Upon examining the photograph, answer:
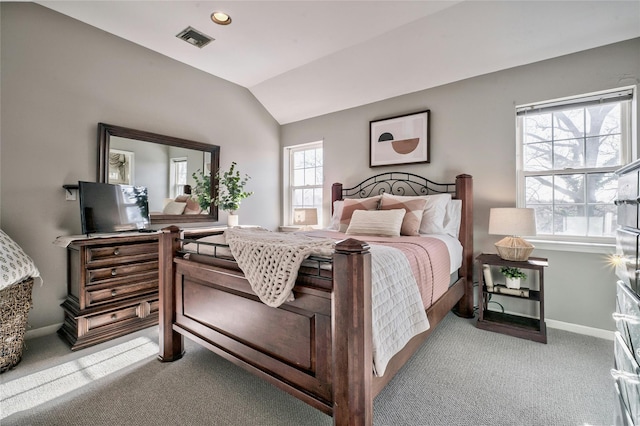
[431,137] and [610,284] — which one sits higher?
[431,137]

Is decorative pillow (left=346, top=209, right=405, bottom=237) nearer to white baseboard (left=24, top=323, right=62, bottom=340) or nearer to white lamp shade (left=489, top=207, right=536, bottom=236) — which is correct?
white lamp shade (left=489, top=207, right=536, bottom=236)

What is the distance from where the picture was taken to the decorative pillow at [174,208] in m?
3.26

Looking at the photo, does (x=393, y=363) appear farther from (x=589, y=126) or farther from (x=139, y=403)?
(x=589, y=126)

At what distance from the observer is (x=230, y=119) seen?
12.8 feet

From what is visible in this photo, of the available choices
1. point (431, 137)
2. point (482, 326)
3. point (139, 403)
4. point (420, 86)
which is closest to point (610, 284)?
point (482, 326)

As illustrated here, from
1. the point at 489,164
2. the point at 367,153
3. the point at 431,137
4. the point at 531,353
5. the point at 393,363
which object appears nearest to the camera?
the point at 393,363

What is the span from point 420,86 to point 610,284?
261 centimetres

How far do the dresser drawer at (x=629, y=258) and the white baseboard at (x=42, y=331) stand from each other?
3.87m

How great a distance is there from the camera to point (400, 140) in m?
3.43

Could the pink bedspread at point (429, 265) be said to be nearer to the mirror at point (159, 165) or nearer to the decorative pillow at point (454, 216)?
the decorative pillow at point (454, 216)

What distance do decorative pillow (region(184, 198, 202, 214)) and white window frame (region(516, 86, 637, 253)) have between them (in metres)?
3.65

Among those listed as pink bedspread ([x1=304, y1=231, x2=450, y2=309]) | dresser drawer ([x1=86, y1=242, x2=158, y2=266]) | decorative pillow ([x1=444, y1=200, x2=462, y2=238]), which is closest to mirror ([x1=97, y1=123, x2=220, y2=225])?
dresser drawer ([x1=86, y1=242, x2=158, y2=266])

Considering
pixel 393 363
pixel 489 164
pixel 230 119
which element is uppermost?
pixel 230 119

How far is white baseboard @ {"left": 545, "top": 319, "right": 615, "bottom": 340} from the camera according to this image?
2311 mm
